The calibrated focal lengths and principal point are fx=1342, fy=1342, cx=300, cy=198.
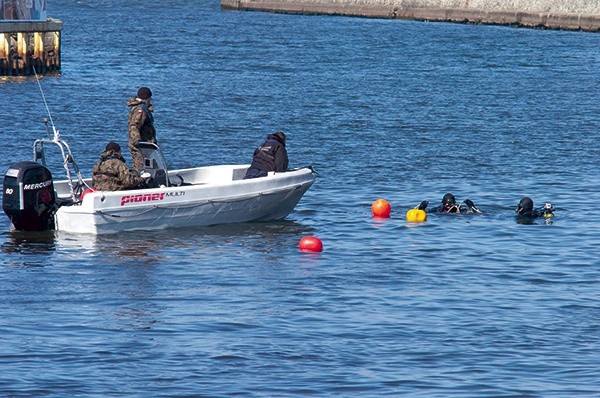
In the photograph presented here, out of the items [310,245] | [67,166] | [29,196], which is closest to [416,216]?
[310,245]

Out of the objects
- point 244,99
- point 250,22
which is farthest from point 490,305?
point 250,22

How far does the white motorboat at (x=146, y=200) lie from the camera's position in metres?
20.2

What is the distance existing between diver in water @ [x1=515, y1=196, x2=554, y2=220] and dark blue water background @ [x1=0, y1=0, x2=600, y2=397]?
0.84ft

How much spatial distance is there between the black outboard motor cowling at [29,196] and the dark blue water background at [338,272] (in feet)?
1.22

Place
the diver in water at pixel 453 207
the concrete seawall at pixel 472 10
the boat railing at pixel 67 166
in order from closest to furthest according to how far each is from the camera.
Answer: the boat railing at pixel 67 166, the diver in water at pixel 453 207, the concrete seawall at pixel 472 10

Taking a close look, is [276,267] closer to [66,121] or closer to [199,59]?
[66,121]

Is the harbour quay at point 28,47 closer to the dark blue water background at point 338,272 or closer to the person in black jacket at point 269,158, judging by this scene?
the dark blue water background at point 338,272

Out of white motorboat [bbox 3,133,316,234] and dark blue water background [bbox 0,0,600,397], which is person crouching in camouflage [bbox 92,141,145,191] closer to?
white motorboat [bbox 3,133,316,234]

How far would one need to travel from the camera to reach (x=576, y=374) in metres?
14.2

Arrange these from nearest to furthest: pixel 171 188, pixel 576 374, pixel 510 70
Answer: pixel 576 374 → pixel 171 188 → pixel 510 70

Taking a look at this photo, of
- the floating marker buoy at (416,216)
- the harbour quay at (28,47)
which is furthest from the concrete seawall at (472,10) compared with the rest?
the floating marker buoy at (416,216)

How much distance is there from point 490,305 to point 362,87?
32.4 metres

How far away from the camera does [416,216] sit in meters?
23.0

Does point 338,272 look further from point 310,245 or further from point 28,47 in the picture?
point 28,47
